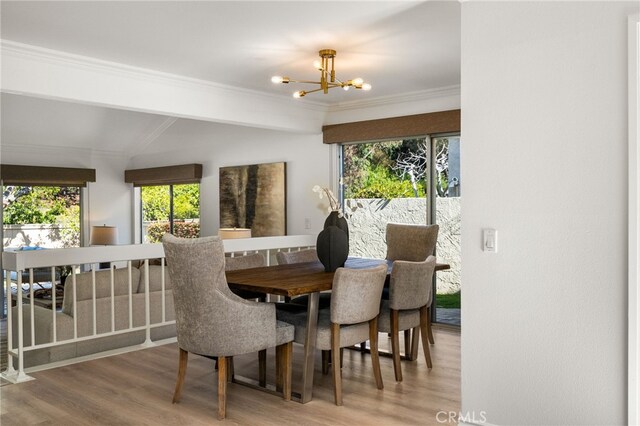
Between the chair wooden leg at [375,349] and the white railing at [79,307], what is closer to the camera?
the chair wooden leg at [375,349]

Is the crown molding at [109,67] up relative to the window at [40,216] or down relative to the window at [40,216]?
up

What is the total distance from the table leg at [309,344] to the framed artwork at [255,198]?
3.37 meters

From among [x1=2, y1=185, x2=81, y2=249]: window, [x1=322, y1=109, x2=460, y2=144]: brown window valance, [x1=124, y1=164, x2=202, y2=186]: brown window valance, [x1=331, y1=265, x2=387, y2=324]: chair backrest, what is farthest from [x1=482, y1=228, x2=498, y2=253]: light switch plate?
[x1=2, y1=185, x2=81, y2=249]: window

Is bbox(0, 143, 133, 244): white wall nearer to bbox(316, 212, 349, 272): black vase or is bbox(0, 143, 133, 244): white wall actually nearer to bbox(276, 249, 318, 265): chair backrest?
bbox(276, 249, 318, 265): chair backrest

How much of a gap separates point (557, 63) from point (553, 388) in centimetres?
153

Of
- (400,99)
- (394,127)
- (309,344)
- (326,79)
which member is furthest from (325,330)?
(400,99)

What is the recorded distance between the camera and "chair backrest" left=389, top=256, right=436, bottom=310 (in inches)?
155

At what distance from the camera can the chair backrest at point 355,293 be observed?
3.47 meters

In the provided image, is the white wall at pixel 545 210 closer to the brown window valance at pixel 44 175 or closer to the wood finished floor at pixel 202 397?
the wood finished floor at pixel 202 397

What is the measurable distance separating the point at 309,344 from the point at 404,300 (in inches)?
32.0

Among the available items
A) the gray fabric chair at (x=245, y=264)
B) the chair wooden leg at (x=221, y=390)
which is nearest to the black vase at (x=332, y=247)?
the gray fabric chair at (x=245, y=264)

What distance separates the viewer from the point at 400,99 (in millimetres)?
5949

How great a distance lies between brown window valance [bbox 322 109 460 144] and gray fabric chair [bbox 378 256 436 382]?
6.35 feet

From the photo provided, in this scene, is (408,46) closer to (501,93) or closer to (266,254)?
(501,93)
